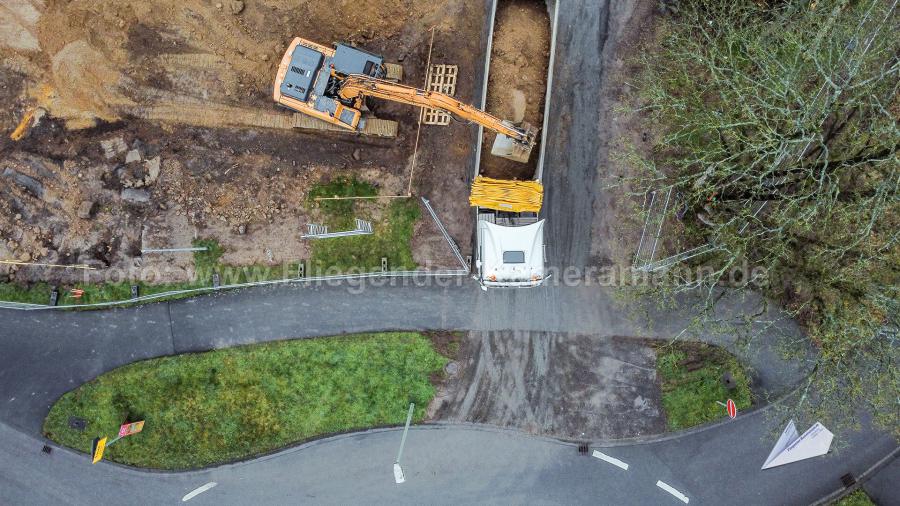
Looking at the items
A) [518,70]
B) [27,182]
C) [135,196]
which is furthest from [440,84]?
[27,182]

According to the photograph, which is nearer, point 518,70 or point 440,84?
point 518,70

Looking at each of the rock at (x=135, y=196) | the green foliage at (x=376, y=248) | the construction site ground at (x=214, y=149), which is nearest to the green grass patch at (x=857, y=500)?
the construction site ground at (x=214, y=149)

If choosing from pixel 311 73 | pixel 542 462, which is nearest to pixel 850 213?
pixel 542 462

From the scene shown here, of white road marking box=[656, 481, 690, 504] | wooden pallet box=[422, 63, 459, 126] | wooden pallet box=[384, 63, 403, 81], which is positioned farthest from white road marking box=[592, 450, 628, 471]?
wooden pallet box=[384, 63, 403, 81]

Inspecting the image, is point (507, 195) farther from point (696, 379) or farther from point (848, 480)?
→ point (848, 480)

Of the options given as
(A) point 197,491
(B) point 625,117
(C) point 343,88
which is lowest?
(A) point 197,491

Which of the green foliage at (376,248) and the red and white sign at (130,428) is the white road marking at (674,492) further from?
the red and white sign at (130,428)
